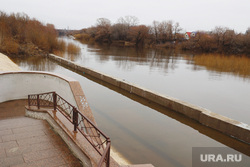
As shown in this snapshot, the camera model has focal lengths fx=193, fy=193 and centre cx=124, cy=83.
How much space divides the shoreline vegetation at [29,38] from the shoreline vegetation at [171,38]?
33.1 m

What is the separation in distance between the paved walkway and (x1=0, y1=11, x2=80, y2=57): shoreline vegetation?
21034 mm

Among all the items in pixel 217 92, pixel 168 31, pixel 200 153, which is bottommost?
pixel 200 153

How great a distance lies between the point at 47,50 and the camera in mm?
26406

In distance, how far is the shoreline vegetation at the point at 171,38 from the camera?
43.9 meters

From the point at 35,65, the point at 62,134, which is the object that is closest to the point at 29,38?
the point at 35,65

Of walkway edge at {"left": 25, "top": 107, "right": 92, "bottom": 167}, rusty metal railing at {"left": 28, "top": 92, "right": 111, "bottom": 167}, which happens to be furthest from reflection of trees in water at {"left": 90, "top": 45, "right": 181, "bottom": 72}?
walkway edge at {"left": 25, "top": 107, "right": 92, "bottom": 167}

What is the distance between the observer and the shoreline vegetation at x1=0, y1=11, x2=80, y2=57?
79.7ft

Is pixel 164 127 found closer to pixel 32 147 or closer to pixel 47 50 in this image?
pixel 32 147

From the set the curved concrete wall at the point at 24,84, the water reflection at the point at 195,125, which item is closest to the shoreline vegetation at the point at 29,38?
the curved concrete wall at the point at 24,84

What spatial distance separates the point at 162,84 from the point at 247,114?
551 centimetres

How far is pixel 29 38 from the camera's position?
26078 mm

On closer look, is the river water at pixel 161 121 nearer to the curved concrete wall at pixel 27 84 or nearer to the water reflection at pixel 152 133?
the water reflection at pixel 152 133

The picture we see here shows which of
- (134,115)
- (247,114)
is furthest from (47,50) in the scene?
(247,114)

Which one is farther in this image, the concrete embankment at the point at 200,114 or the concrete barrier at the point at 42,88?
the concrete embankment at the point at 200,114
